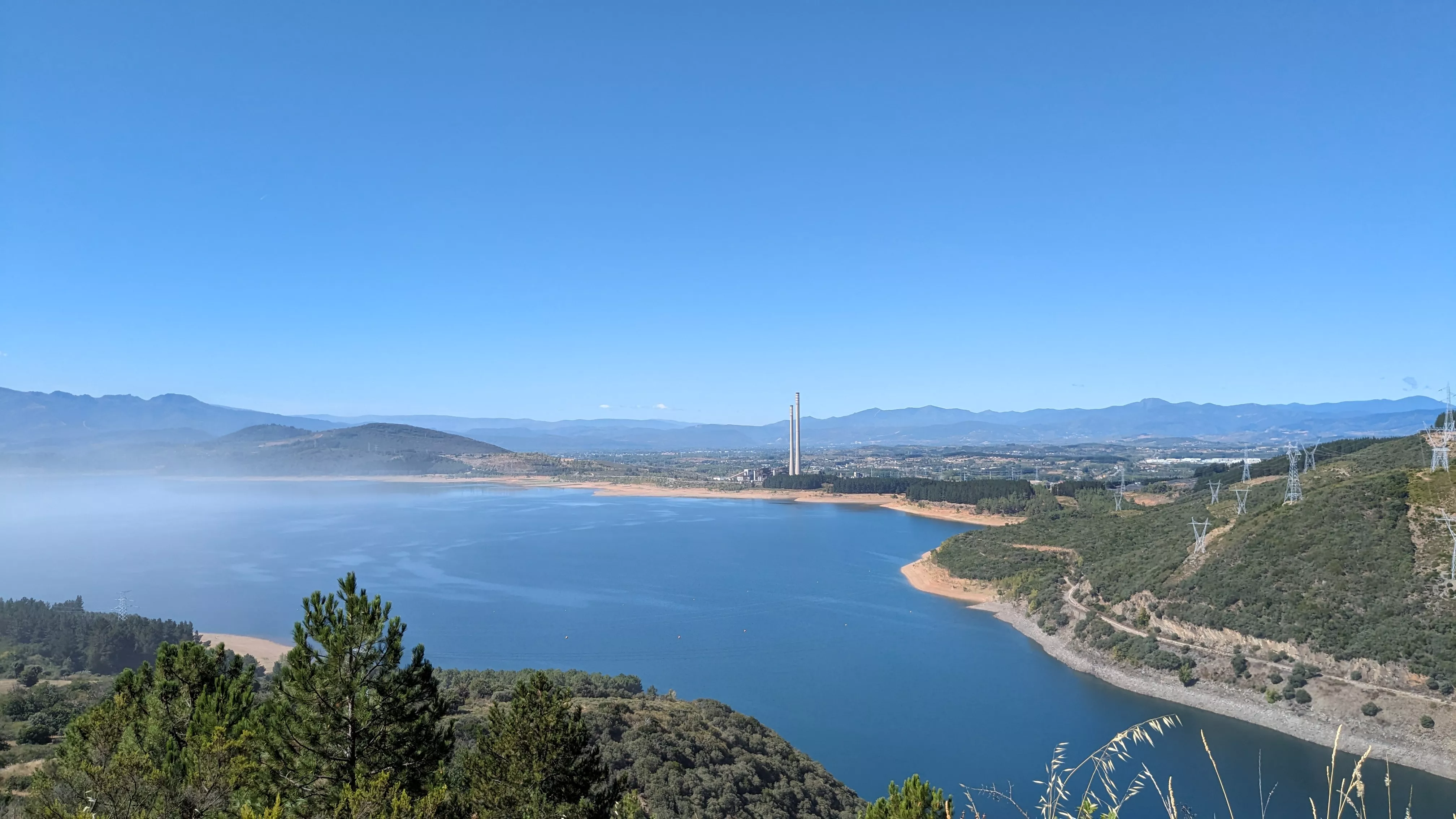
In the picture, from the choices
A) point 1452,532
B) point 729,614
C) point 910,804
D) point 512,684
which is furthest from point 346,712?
point 729,614

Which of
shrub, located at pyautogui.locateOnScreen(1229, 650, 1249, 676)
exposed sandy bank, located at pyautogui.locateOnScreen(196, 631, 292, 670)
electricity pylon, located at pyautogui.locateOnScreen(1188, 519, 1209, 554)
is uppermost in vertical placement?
electricity pylon, located at pyautogui.locateOnScreen(1188, 519, 1209, 554)

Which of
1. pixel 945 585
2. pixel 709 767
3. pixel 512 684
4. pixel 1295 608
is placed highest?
pixel 1295 608

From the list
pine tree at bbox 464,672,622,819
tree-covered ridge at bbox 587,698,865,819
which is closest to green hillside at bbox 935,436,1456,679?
tree-covered ridge at bbox 587,698,865,819

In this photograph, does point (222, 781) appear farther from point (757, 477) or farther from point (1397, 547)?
point (757, 477)

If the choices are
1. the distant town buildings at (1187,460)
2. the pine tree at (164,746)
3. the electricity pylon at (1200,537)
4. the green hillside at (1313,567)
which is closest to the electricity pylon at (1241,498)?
the green hillside at (1313,567)

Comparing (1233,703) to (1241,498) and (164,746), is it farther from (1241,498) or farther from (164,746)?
(164,746)

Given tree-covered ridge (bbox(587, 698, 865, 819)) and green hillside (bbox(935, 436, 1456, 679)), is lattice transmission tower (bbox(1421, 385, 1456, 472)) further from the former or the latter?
tree-covered ridge (bbox(587, 698, 865, 819))
